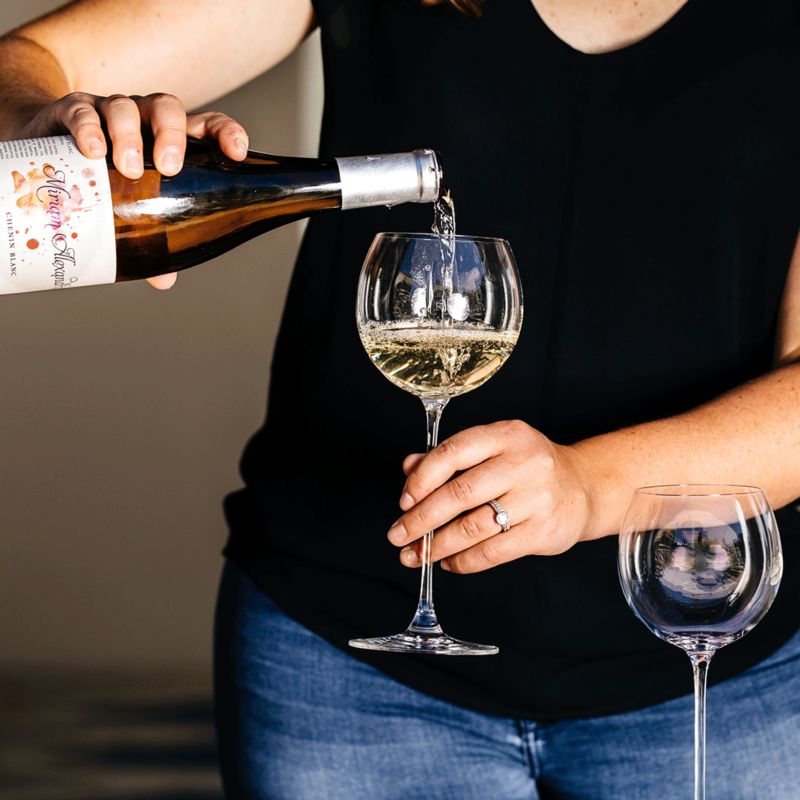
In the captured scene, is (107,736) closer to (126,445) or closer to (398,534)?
(126,445)

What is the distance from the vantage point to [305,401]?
3.97ft

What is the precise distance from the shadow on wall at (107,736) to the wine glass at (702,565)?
2.56 m

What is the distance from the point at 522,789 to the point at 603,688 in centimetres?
12

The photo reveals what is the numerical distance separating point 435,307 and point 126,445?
3159 millimetres

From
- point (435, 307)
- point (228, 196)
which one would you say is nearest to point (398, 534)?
point (435, 307)

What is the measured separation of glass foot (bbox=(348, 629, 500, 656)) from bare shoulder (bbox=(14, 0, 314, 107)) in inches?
23.6

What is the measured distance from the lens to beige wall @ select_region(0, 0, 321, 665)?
393 cm

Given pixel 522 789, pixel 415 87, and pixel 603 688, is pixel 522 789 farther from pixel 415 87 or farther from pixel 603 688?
pixel 415 87

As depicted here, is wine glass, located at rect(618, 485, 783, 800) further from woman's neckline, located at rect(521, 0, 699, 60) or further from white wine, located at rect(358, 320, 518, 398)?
woman's neckline, located at rect(521, 0, 699, 60)

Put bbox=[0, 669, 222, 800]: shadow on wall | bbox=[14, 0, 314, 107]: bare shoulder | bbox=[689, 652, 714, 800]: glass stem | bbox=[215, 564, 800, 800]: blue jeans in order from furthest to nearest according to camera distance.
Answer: bbox=[0, 669, 222, 800]: shadow on wall → bbox=[14, 0, 314, 107]: bare shoulder → bbox=[215, 564, 800, 800]: blue jeans → bbox=[689, 652, 714, 800]: glass stem

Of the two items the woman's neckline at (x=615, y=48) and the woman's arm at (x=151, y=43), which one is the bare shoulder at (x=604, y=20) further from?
the woman's arm at (x=151, y=43)

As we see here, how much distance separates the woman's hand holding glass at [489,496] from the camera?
826 mm

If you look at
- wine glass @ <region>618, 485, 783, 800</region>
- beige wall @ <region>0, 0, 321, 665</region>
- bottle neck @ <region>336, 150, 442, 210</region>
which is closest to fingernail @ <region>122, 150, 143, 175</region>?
bottle neck @ <region>336, 150, 442, 210</region>


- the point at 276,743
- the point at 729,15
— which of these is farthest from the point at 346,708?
the point at 729,15
